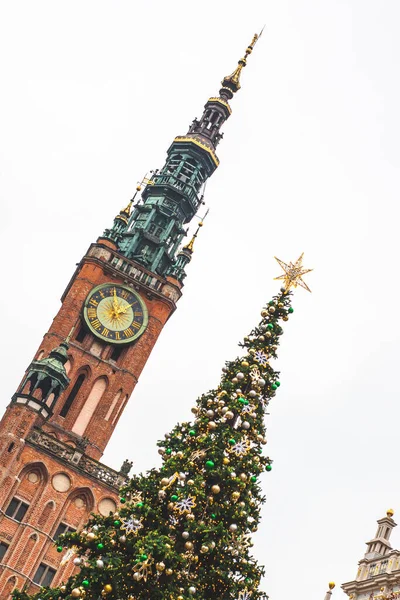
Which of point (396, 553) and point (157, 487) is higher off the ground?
point (396, 553)

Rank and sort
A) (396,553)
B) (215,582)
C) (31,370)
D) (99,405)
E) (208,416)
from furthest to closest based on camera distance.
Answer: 1. (99,405)
2. (31,370)
3. (396,553)
4. (208,416)
5. (215,582)

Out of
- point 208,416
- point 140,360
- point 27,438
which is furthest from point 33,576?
point 208,416

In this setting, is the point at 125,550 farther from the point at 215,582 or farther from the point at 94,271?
the point at 94,271

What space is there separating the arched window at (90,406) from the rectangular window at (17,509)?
7.11 m

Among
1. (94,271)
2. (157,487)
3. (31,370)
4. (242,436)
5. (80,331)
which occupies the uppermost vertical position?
(94,271)

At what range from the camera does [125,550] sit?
24.5 meters

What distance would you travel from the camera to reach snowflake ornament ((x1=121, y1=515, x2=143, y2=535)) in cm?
2444

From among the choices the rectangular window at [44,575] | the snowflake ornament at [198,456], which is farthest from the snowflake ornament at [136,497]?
the rectangular window at [44,575]

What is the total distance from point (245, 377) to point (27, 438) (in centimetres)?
2887

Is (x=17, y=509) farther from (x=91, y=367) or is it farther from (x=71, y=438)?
(x=91, y=367)

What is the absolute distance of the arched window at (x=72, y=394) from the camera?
5913 centimetres

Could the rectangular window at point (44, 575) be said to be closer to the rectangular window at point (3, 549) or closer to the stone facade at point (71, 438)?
the stone facade at point (71, 438)

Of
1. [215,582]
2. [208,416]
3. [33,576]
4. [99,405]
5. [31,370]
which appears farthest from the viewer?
[99,405]

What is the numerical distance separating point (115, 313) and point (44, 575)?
677 inches
